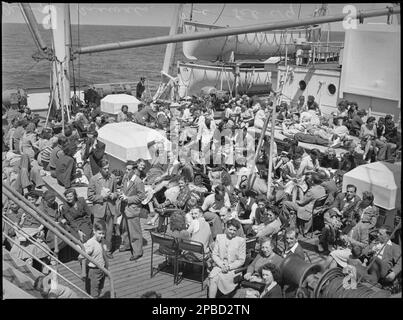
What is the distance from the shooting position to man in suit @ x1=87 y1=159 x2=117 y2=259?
8.09 meters

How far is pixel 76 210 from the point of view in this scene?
25.3ft

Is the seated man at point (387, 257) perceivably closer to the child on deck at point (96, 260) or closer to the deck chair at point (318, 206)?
the deck chair at point (318, 206)

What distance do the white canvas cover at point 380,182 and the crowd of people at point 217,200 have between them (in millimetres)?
276

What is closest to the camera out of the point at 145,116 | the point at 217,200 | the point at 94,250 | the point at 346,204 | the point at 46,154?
the point at 94,250

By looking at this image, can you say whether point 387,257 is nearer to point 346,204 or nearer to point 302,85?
point 346,204

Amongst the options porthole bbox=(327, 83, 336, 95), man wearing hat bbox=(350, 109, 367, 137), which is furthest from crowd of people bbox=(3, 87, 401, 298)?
porthole bbox=(327, 83, 336, 95)

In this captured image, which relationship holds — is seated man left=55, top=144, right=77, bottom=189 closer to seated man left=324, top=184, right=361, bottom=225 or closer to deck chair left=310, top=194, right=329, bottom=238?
deck chair left=310, top=194, right=329, bottom=238

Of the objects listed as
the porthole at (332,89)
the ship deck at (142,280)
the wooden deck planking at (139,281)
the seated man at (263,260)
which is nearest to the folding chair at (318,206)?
the ship deck at (142,280)

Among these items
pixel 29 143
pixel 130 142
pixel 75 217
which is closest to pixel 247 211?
pixel 75 217

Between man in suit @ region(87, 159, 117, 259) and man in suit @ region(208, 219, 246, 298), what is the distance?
2202 mm

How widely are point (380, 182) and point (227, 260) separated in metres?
3.61

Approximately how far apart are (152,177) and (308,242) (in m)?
3.31

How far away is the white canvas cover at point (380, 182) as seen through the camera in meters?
8.53

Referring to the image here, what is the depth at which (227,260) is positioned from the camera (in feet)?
22.2
